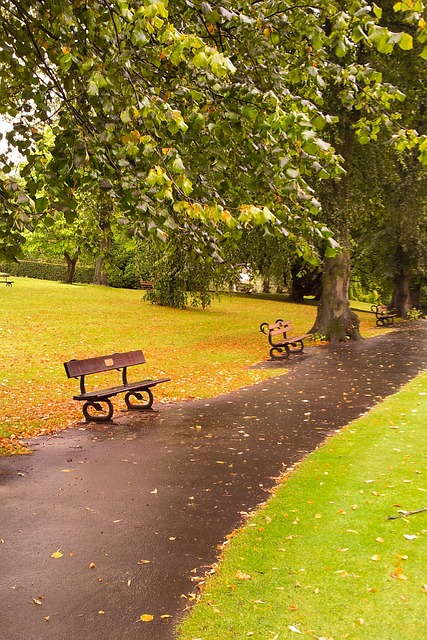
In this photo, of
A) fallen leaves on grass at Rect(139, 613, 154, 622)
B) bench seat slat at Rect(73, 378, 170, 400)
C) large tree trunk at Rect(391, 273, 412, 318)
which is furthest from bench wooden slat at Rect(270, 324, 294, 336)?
large tree trunk at Rect(391, 273, 412, 318)

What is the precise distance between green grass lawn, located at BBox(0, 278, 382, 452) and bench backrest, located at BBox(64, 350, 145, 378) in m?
0.87

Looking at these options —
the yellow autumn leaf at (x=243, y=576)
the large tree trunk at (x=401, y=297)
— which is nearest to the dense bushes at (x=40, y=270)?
the large tree trunk at (x=401, y=297)

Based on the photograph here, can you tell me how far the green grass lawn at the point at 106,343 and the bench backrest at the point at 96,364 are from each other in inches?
34.4

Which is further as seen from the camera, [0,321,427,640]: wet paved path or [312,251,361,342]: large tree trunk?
[312,251,361,342]: large tree trunk

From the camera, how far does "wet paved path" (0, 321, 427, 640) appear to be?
411 cm

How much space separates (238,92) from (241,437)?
5.00 m

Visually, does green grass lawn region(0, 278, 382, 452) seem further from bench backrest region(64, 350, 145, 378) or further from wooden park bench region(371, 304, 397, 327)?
bench backrest region(64, 350, 145, 378)

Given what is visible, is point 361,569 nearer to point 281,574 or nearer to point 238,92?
point 281,574

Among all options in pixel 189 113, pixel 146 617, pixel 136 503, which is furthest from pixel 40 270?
pixel 146 617

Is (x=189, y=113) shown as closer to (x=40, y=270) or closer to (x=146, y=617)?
(x=146, y=617)

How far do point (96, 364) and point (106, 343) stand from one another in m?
8.86

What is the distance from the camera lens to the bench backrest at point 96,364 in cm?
935

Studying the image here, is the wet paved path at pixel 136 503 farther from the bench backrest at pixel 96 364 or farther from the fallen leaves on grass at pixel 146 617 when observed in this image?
the bench backrest at pixel 96 364

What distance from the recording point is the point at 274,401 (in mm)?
10945
